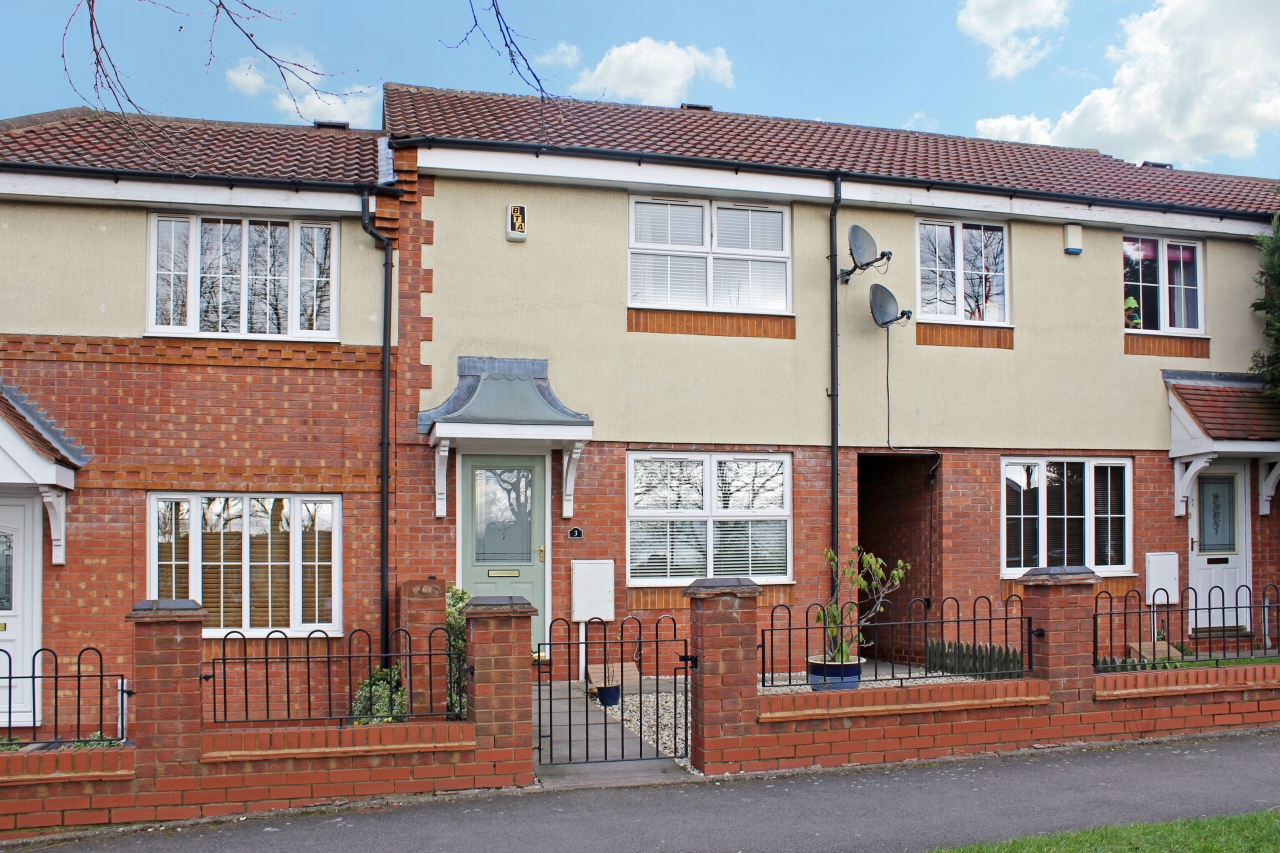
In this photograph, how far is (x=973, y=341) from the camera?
12227 mm

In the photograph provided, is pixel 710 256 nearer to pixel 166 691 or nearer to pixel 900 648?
pixel 900 648

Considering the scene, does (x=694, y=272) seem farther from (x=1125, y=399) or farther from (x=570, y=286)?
(x=1125, y=399)

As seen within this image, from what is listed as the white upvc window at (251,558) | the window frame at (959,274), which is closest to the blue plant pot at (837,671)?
the window frame at (959,274)

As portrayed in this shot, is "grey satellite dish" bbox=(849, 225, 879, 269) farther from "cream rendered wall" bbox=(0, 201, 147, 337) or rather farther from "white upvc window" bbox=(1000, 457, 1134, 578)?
"cream rendered wall" bbox=(0, 201, 147, 337)

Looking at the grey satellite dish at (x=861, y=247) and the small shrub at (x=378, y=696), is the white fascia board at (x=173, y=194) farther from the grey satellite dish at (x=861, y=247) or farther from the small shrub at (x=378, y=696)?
the grey satellite dish at (x=861, y=247)

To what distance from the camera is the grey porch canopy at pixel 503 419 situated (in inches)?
399

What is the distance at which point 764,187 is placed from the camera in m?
11.5

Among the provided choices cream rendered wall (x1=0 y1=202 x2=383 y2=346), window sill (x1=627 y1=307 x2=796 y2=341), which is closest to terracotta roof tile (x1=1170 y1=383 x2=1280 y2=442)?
window sill (x1=627 y1=307 x2=796 y2=341)

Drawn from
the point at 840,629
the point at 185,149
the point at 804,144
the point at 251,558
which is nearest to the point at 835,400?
the point at 840,629

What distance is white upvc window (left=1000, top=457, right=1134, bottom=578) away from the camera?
12.4 meters

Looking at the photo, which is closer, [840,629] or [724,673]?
[724,673]

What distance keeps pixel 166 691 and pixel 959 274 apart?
9.52 metres

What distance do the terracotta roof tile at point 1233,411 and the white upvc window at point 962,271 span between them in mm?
2558

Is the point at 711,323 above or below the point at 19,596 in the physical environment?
above
